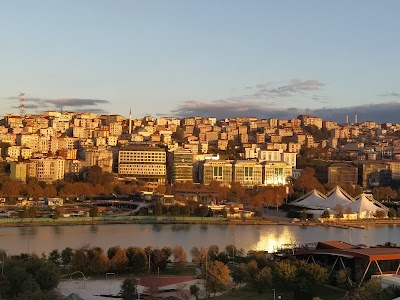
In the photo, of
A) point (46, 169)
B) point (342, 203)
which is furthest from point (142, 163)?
point (342, 203)

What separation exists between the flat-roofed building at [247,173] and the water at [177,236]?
5.68 metres

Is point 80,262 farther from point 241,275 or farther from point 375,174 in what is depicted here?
point 375,174

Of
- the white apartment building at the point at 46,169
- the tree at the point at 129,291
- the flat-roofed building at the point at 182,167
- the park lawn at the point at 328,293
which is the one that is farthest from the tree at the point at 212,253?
the flat-roofed building at the point at 182,167

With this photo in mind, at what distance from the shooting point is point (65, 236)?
31.0 ft

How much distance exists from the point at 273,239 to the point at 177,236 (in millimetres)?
1303

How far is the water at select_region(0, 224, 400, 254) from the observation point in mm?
8633

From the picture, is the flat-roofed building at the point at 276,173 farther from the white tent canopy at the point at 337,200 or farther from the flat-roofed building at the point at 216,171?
the white tent canopy at the point at 337,200

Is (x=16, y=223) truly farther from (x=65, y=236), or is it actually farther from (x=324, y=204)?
(x=324, y=204)

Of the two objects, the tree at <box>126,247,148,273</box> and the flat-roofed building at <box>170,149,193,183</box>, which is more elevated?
the flat-roofed building at <box>170,149,193,183</box>

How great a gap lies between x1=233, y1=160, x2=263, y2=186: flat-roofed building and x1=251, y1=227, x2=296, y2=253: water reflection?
20.6 feet

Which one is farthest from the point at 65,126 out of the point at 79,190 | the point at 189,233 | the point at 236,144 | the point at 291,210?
the point at 189,233

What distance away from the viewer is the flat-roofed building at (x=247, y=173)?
1728 cm

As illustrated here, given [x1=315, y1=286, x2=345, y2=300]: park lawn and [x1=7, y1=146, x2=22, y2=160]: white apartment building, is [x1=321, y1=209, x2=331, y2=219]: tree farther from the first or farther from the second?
[x1=7, y1=146, x2=22, y2=160]: white apartment building

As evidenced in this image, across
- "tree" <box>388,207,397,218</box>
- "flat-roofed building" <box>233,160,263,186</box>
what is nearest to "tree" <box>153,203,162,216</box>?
"tree" <box>388,207,397,218</box>
